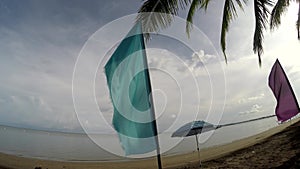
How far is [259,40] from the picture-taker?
25.5ft

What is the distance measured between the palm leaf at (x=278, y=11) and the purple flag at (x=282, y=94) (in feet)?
3.61

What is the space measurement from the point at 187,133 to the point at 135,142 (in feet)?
28.0

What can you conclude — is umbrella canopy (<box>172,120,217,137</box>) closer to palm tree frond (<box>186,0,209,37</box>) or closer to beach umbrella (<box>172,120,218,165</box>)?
beach umbrella (<box>172,120,218,165</box>)

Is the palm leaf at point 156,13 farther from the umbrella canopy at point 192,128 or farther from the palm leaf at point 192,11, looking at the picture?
the umbrella canopy at point 192,128

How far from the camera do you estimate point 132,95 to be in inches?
185

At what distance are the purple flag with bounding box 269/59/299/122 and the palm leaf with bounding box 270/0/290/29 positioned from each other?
1100 millimetres

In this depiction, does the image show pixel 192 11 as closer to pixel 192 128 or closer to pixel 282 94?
pixel 282 94

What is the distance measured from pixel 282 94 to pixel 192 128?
5.98 m

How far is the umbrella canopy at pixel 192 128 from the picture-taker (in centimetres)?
1255

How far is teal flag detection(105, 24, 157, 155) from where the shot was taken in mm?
4539

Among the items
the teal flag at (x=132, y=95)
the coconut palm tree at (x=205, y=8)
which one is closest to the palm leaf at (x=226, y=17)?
the coconut palm tree at (x=205, y=8)

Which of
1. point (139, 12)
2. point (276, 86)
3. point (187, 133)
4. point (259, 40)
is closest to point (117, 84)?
point (139, 12)

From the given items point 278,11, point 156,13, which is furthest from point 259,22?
point 156,13

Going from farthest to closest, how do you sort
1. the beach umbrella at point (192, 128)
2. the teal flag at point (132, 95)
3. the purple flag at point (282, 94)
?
the beach umbrella at point (192, 128) → the purple flag at point (282, 94) → the teal flag at point (132, 95)
